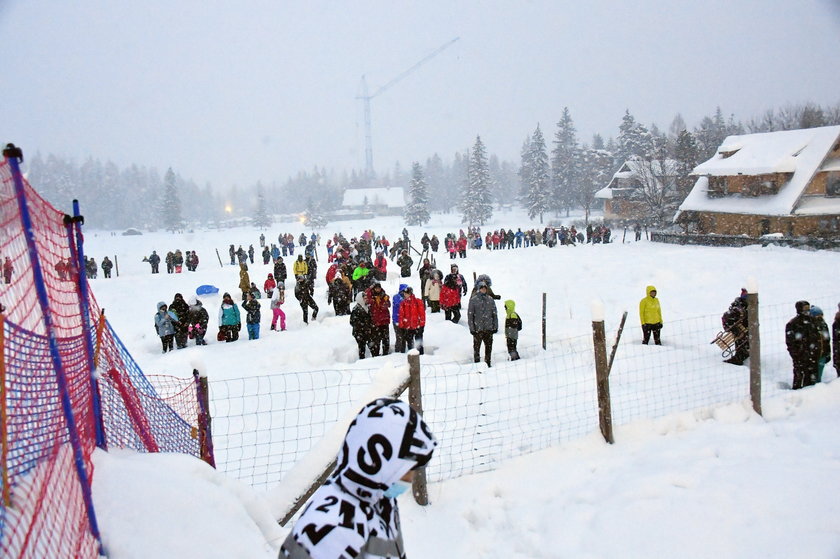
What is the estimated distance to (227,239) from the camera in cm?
6016

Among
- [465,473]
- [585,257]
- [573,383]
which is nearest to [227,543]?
[465,473]

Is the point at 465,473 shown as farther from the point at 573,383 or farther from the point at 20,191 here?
the point at 20,191

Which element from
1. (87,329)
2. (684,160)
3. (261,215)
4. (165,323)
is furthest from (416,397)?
(261,215)

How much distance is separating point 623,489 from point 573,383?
13.5ft

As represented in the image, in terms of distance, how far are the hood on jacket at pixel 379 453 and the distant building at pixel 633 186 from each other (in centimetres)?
4981

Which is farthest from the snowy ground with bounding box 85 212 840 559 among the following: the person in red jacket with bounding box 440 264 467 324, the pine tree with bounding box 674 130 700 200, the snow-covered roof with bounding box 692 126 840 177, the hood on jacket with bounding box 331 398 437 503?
the pine tree with bounding box 674 130 700 200

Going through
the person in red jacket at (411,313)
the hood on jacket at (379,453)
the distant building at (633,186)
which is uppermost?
the distant building at (633,186)

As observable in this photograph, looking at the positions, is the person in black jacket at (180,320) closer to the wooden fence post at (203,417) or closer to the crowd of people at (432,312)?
the crowd of people at (432,312)

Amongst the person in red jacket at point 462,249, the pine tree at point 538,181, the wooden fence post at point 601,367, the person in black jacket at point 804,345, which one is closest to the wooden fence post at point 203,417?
the wooden fence post at point 601,367

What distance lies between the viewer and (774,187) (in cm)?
3391

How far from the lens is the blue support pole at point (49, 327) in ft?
8.72

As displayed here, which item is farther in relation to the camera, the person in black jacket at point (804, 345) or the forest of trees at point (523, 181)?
the forest of trees at point (523, 181)

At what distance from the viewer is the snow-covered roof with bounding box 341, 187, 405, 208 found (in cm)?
10875

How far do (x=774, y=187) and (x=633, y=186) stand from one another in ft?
62.5
